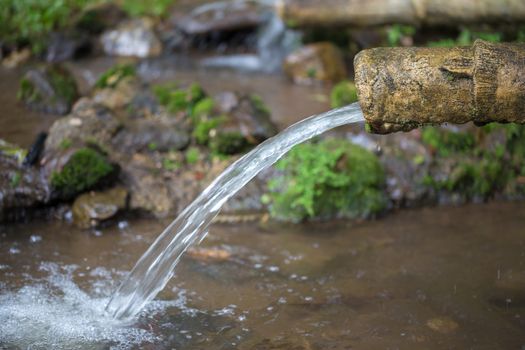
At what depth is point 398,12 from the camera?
29.9 ft

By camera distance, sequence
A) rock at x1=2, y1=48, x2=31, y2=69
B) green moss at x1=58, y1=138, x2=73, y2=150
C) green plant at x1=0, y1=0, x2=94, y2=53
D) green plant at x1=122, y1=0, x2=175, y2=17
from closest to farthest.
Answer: green moss at x1=58, y1=138, x2=73, y2=150, rock at x1=2, y1=48, x2=31, y2=69, green plant at x1=0, y1=0, x2=94, y2=53, green plant at x1=122, y1=0, x2=175, y2=17

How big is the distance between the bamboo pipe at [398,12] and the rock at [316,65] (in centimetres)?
66

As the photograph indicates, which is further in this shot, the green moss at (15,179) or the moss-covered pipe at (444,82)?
the green moss at (15,179)

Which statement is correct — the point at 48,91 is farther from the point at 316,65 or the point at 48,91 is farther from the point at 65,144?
the point at 316,65

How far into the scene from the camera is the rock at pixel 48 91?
8.66 meters

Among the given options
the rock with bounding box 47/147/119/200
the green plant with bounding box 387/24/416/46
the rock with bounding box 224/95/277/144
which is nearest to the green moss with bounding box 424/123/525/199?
the rock with bounding box 224/95/277/144

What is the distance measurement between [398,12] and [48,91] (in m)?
5.15

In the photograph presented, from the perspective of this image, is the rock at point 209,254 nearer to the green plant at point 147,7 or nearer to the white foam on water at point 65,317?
the white foam on water at point 65,317

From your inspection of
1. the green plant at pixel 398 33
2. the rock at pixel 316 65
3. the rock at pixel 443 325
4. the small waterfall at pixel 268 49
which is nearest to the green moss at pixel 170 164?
the rock at pixel 443 325

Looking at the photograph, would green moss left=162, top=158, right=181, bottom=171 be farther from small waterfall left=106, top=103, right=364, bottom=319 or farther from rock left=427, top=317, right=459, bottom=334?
rock left=427, top=317, right=459, bottom=334

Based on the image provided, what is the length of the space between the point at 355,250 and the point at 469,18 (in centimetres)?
388

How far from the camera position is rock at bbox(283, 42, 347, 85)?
1105 cm

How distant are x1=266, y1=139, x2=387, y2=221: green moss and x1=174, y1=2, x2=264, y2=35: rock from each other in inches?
251

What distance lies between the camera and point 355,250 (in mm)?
6195
